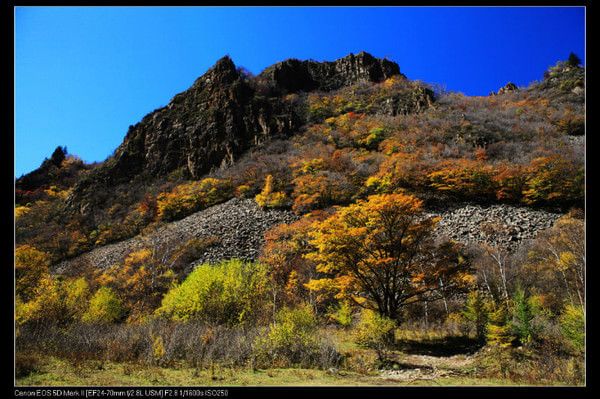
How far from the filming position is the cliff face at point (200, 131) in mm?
48544

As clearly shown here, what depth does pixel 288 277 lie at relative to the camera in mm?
22344

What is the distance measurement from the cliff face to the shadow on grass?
38917 mm

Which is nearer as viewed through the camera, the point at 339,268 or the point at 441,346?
the point at 441,346

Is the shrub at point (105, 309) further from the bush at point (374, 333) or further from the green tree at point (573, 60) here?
the green tree at point (573, 60)

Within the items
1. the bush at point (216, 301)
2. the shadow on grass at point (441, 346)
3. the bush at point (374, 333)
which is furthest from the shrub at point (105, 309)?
the shadow on grass at point (441, 346)

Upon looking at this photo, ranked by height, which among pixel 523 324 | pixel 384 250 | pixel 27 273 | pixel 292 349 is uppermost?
pixel 384 250

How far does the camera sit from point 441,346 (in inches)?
531

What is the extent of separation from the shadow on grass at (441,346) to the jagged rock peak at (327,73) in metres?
64.9

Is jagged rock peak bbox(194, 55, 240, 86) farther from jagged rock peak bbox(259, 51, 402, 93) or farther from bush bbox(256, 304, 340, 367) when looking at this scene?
bush bbox(256, 304, 340, 367)

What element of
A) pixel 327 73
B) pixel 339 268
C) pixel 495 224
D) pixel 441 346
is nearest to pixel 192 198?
pixel 339 268

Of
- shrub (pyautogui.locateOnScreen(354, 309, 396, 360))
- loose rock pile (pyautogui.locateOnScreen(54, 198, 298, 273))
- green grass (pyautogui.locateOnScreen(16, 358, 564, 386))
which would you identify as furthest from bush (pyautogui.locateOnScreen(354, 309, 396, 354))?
loose rock pile (pyautogui.locateOnScreen(54, 198, 298, 273))

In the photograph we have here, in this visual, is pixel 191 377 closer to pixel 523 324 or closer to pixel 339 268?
pixel 339 268

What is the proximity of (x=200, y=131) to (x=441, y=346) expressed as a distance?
47378 millimetres
